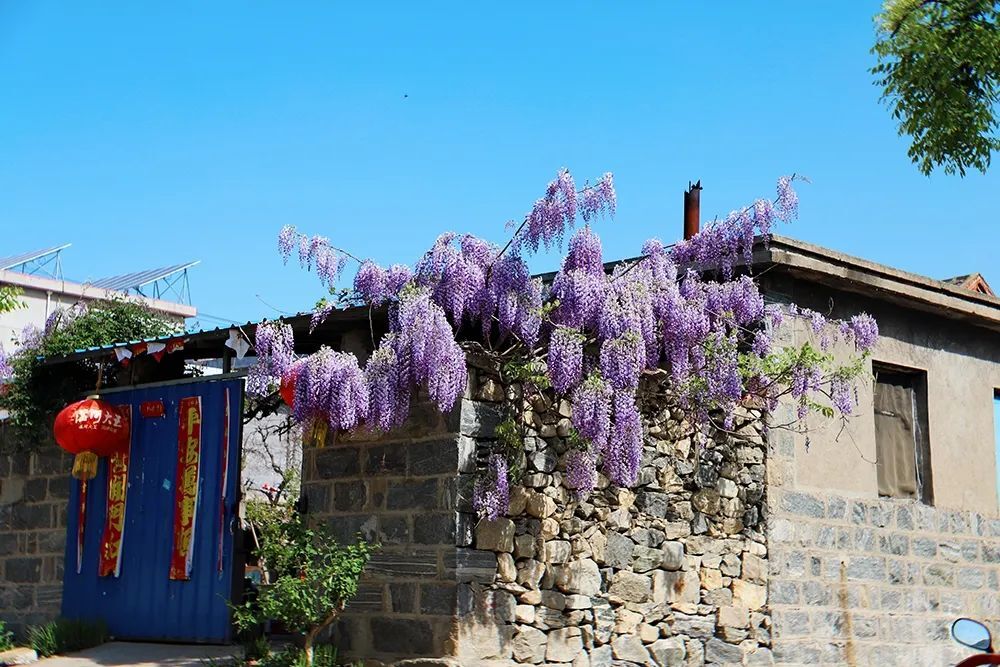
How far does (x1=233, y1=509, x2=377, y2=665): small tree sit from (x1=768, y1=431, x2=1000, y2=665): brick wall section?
9.77 feet

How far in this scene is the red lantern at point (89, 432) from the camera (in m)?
9.00

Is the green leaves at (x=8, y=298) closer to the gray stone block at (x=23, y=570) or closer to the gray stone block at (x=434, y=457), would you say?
the gray stone block at (x=23, y=570)

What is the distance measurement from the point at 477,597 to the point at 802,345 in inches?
123

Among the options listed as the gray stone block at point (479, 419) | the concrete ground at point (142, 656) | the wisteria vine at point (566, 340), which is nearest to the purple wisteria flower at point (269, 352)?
the wisteria vine at point (566, 340)

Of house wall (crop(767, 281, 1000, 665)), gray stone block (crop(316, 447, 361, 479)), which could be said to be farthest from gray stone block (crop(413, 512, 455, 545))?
house wall (crop(767, 281, 1000, 665))

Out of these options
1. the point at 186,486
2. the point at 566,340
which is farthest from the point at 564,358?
the point at 186,486

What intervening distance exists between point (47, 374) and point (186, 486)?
181 cm

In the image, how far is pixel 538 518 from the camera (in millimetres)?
7414

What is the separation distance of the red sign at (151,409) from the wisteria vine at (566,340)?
4.99 feet

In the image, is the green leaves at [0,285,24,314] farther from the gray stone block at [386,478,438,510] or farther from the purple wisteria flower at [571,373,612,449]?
the purple wisteria flower at [571,373,612,449]

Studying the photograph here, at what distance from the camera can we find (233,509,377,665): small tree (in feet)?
23.3

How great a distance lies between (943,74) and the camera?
310 inches

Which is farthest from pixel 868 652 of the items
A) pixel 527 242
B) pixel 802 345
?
pixel 527 242

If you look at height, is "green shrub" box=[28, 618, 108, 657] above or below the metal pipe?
below
